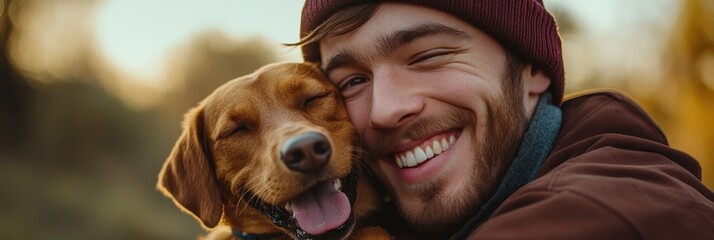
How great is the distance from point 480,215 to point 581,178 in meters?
1.03

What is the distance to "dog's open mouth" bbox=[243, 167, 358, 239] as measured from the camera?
3508 millimetres

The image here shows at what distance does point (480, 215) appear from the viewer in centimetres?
323

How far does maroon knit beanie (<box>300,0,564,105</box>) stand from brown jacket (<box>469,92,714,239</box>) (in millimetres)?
839

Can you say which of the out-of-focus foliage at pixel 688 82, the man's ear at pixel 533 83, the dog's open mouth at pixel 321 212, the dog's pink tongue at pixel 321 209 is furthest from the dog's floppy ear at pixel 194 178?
the out-of-focus foliage at pixel 688 82

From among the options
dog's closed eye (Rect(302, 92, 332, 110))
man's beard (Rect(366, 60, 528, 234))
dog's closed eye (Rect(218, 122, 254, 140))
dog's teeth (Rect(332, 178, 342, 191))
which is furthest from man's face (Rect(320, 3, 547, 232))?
dog's closed eye (Rect(218, 122, 254, 140))

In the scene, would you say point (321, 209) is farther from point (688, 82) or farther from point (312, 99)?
point (688, 82)

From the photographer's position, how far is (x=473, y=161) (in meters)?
3.42

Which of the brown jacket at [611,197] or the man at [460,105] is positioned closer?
the brown jacket at [611,197]

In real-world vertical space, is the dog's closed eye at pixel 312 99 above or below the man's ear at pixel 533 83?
below

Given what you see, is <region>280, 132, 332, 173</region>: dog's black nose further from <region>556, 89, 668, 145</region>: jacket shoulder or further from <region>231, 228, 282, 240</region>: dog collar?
<region>556, 89, 668, 145</region>: jacket shoulder

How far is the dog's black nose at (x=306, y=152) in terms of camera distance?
3.33m

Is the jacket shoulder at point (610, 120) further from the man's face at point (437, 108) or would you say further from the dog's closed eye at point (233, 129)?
the dog's closed eye at point (233, 129)

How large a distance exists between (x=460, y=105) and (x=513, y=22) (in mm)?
609

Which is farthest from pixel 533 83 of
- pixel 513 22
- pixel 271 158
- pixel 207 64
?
pixel 207 64
